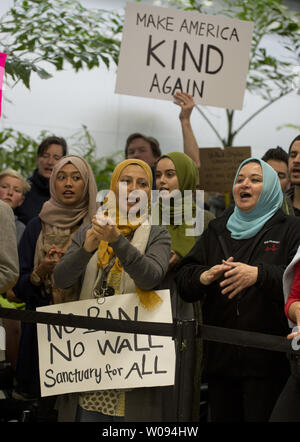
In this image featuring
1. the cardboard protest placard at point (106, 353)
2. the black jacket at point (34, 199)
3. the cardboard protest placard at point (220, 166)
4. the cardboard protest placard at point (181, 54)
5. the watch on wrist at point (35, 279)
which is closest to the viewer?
the cardboard protest placard at point (106, 353)

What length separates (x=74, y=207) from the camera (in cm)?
308

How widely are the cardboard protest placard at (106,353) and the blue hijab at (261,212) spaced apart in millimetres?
405

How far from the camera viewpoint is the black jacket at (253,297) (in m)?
2.45

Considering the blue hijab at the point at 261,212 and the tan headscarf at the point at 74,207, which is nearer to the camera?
the blue hijab at the point at 261,212

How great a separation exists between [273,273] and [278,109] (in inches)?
241

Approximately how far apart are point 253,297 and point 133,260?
1.66 feet

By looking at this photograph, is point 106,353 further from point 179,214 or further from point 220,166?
point 220,166

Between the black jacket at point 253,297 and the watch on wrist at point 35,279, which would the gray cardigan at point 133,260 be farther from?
the watch on wrist at point 35,279

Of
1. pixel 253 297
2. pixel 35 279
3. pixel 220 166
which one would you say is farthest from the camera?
pixel 220 166

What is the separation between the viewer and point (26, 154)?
6.12m

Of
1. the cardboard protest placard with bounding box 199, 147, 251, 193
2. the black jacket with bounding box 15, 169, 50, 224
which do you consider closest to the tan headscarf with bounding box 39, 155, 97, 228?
the black jacket with bounding box 15, 169, 50, 224

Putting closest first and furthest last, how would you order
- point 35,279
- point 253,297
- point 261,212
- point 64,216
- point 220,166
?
point 253,297 → point 261,212 → point 35,279 → point 64,216 → point 220,166

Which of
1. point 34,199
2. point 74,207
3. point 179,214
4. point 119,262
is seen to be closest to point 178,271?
point 119,262

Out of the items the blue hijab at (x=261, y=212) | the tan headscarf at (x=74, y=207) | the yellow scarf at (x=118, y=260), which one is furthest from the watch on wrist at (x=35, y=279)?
the blue hijab at (x=261, y=212)
